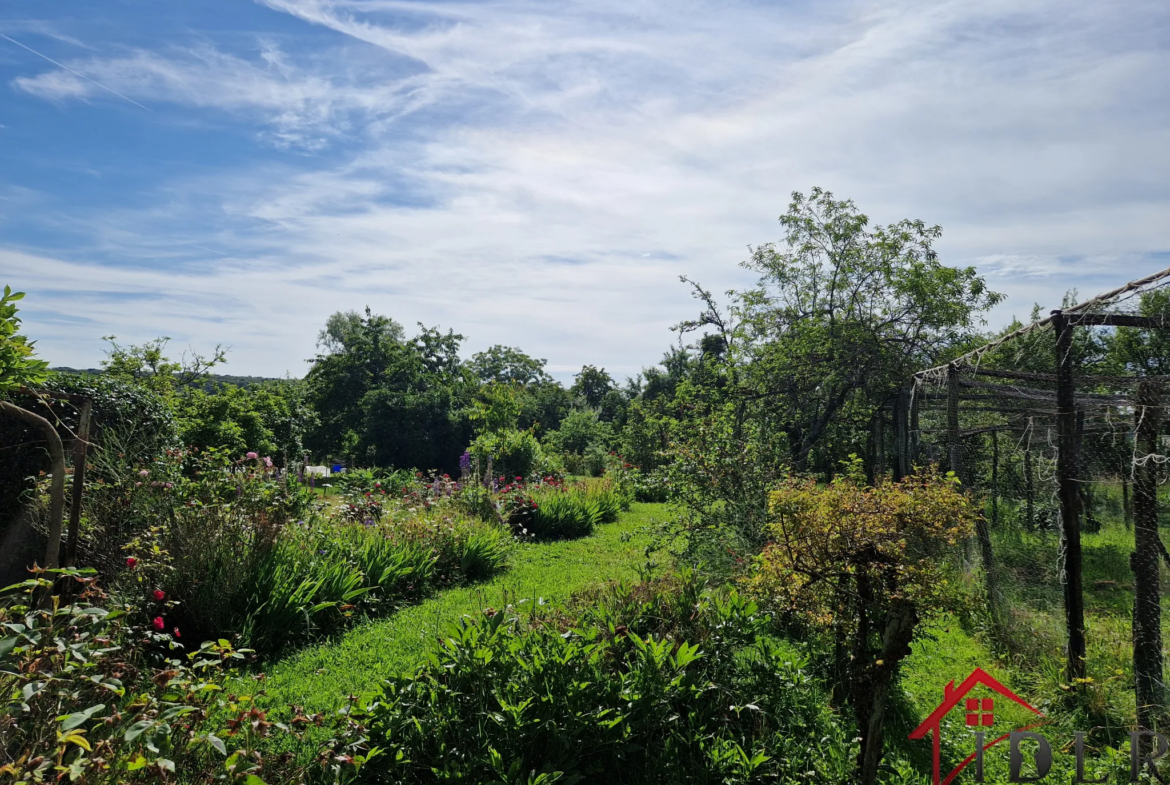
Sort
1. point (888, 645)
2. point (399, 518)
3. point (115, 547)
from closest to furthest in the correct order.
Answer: point (888, 645), point (115, 547), point (399, 518)

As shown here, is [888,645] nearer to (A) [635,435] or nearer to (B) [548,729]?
(B) [548,729]

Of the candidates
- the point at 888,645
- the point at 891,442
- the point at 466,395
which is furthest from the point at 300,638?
the point at 466,395

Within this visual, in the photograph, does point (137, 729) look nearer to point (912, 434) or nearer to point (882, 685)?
point (882, 685)

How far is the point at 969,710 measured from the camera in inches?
148

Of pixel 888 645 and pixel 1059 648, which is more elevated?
pixel 888 645

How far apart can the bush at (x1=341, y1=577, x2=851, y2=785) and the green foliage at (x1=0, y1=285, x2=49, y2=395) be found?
191 centimetres

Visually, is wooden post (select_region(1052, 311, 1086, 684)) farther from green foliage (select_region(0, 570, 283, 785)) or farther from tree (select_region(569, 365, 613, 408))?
tree (select_region(569, 365, 613, 408))

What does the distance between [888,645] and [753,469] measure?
3561 millimetres

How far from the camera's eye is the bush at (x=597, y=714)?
301cm

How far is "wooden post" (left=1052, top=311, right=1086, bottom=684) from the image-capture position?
4156mm

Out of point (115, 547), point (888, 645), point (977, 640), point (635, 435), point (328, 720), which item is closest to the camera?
point (888, 645)

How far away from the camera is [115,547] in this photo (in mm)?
5016

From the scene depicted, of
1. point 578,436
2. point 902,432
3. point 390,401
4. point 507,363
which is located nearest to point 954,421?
point 902,432

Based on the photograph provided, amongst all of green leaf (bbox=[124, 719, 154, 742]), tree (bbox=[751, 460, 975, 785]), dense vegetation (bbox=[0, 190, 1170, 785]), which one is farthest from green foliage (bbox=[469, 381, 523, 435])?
green leaf (bbox=[124, 719, 154, 742])
